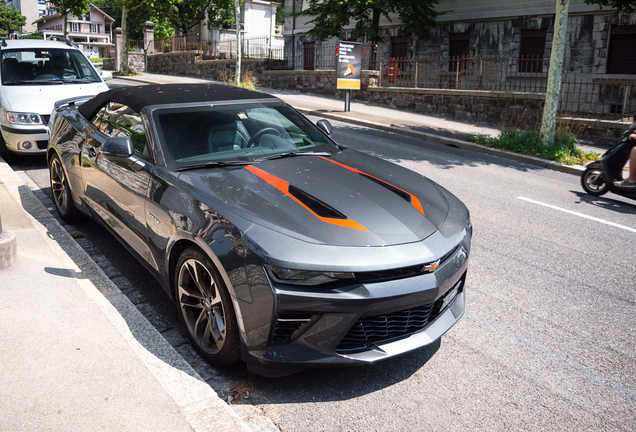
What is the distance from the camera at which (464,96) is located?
682 inches

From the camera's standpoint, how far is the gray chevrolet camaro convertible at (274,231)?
267cm

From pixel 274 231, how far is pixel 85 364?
1.35 m

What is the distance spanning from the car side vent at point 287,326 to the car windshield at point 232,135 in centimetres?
145

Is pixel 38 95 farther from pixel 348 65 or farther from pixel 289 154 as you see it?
pixel 348 65

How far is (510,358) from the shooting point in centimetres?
341

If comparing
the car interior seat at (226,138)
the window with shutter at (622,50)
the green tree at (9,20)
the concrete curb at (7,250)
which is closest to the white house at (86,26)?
the green tree at (9,20)

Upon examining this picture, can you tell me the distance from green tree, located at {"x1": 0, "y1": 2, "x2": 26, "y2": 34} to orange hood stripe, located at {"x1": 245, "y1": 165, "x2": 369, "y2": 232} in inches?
3873

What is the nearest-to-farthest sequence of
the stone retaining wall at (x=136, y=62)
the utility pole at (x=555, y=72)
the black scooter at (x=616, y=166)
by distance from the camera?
the black scooter at (x=616, y=166), the utility pole at (x=555, y=72), the stone retaining wall at (x=136, y=62)

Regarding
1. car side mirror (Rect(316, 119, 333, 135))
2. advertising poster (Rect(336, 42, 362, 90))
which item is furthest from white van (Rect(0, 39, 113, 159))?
advertising poster (Rect(336, 42, 362, 90))

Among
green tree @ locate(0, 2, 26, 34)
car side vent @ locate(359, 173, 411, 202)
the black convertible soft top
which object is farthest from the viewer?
green tree @ locate(0, 2, 26, 34)

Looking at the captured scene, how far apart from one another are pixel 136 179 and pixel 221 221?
1250 mm

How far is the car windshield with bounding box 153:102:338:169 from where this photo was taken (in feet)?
12.4

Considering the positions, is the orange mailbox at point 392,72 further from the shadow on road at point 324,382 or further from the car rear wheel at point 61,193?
the shadow on road at point 324,382

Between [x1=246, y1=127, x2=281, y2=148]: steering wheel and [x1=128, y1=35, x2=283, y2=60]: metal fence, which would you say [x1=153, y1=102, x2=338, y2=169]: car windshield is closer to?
[x1=246, y1=127, x2=281, y2=148]: steering wheel
